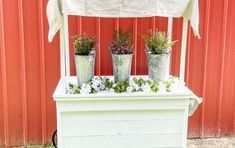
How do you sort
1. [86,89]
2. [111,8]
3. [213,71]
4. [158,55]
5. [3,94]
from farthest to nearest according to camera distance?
1. [213,71]
2. [3,94]
3. [158,55]
4. [86,89]
5. [111,8]

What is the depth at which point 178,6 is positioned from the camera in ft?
7.74

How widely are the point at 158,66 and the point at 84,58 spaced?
0.58 m

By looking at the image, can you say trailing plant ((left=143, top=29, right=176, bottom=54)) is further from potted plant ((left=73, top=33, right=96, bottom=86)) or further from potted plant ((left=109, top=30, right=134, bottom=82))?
potted plant ((left=73, top=33, right=96, bottom=86))

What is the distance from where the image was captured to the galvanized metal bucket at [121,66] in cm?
254

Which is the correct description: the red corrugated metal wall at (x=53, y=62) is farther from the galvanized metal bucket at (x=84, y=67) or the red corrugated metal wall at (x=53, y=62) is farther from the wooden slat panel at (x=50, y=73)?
the galvanized metal bucket at (x=84, y=67)

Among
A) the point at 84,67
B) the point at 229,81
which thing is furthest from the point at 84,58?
the point at 229,81

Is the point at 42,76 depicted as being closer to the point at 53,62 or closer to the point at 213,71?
the point at 53,62

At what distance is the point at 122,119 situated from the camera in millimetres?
2500

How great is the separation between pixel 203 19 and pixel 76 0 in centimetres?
145

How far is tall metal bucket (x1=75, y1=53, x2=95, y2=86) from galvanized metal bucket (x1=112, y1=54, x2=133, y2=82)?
0.61ft

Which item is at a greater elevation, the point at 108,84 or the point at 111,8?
the point at 111,8

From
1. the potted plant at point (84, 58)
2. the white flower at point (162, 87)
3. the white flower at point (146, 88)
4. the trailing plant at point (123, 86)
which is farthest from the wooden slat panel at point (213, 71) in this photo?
the potted plant at point (84, 58)

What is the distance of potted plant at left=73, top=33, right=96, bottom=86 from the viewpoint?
8.30 feet

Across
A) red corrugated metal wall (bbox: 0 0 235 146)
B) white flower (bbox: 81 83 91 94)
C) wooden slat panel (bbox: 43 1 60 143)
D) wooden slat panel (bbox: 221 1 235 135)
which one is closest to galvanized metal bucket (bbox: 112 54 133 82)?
white flower (bbox: 81 83 91 94)
